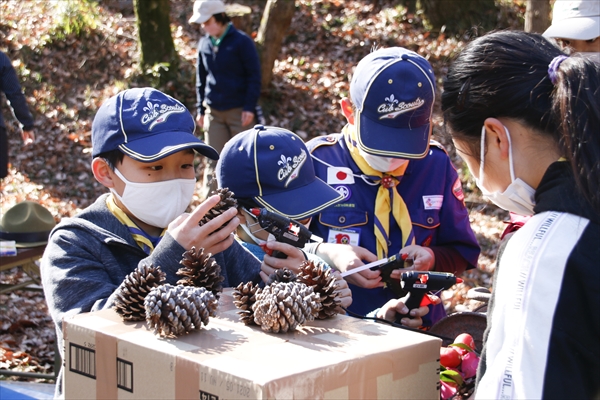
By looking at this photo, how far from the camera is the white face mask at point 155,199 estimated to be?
2.46 metres

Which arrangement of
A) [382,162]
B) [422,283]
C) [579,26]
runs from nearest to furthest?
[422,283]
[382,162]
[579,26]

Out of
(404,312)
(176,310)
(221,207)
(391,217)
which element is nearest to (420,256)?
(391,217)

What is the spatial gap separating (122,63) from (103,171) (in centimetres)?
1028

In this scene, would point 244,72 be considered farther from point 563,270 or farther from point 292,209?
point 563,270

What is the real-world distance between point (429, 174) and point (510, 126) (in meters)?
1.67

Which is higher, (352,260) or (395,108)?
(395,108)

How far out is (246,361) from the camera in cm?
146

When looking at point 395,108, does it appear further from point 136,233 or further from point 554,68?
point 554,68

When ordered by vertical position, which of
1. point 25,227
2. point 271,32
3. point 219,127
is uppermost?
point 271,32

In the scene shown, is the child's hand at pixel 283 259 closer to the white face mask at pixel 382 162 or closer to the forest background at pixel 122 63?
the white face mask at pixel 382 162

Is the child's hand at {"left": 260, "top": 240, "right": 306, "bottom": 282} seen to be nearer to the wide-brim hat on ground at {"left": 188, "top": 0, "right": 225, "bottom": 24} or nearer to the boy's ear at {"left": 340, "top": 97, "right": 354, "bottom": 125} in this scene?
the boy's ear at {"left": 340, "top": 97, "right": 354, "bottom": 125}

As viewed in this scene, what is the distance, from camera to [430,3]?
481 inches

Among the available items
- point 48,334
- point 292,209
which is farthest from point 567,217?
point 48,334

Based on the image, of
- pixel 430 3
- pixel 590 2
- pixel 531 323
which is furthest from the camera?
pixel 430 3
